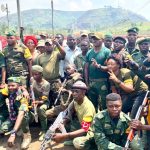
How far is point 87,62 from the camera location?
22.7 feet

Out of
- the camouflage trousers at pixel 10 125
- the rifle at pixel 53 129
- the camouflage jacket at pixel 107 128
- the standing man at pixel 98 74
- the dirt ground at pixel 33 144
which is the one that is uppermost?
the standing man at pixel 98 74

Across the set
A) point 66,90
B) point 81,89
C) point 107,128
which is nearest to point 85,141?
point 107,128

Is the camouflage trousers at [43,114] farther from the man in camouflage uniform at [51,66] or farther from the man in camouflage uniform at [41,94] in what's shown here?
the man in camouflage uniform at [51,66]

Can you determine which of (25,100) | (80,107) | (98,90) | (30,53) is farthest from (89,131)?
(30,53)

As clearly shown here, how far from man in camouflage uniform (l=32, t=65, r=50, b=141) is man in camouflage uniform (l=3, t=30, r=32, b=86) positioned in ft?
1.73

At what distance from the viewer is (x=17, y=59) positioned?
742 cm

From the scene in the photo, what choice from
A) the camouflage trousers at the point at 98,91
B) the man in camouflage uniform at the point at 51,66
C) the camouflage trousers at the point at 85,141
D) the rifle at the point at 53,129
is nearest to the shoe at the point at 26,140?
the rifle at the point at 53,129

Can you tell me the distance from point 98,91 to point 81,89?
1.01 metres

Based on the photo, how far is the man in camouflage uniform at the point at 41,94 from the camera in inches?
268

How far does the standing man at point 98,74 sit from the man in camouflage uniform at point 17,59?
1.53m

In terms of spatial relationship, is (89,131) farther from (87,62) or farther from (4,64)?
(4,64)

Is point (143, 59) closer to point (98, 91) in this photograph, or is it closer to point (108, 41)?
point (98, 91)

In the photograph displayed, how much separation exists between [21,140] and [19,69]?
166 cm

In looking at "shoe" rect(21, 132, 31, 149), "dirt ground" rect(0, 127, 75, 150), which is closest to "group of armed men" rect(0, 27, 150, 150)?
"shoe" rect(21, 132, 31, 149)
